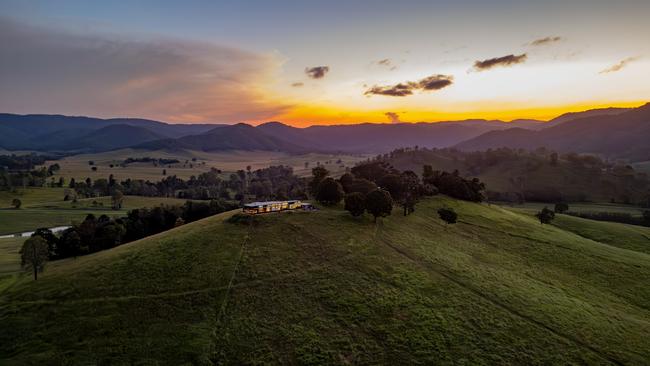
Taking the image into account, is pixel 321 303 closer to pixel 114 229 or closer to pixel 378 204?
pixel 378 204

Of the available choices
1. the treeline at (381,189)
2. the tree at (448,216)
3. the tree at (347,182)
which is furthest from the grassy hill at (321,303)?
the tree at (347,182)

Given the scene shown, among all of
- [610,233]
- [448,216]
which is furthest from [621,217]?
[448,216]

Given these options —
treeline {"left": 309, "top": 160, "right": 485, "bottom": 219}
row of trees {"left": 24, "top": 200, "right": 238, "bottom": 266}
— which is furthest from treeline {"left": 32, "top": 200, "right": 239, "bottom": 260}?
treeline {"left": 309, "top": 160, "right": 485, "bottom": 219}

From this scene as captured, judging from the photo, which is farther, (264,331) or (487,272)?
(487,272)

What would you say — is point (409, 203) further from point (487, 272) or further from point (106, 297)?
point (106, 297)

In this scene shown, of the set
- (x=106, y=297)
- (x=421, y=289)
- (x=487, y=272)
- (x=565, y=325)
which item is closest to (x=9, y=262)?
(x=106, y=297)
